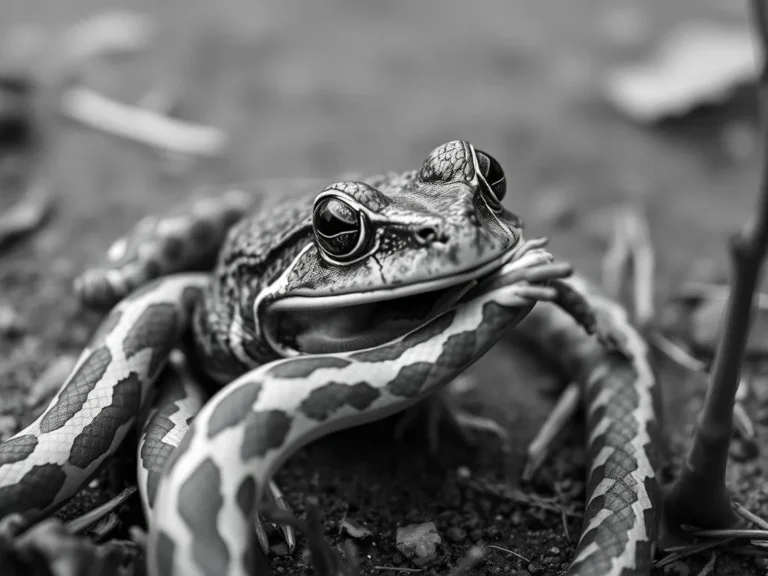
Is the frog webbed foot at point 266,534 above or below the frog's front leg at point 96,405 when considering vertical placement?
below

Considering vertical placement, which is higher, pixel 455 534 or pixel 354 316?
pixel 354 316

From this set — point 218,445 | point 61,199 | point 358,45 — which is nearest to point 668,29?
point 358,45

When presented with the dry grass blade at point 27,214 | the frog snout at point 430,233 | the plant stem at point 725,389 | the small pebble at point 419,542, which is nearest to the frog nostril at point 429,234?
the frog snout at point 430,233

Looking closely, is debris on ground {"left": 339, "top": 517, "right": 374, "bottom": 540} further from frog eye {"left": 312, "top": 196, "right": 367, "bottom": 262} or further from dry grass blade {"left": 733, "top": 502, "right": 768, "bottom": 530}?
dry grass blade {"left": 733, "top": 502, "right": 768, "bottom": 530}

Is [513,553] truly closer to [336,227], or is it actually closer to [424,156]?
[336,227]

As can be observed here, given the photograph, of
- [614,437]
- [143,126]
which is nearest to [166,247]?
[143,126]

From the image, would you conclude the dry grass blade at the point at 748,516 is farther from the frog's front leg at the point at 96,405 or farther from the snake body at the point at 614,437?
the frog's front leg at the point at 96,405

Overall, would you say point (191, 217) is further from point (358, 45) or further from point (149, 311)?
point (358, 45)
